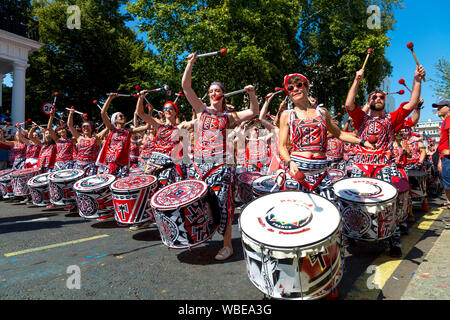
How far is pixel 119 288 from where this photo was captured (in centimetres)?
293

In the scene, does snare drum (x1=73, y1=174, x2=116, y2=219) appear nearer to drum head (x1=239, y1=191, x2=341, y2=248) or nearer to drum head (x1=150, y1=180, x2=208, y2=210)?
drum head (x1=150, y1=180, x2=208, y2=210)

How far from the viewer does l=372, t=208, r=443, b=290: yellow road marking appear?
310cm

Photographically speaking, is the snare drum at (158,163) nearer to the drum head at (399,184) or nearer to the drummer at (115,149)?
the drummer at (115,149)

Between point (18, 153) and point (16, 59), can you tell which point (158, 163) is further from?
point (16, 59)

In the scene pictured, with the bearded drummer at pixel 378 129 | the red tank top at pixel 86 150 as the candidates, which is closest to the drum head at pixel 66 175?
the red tank top at pixel 86 150

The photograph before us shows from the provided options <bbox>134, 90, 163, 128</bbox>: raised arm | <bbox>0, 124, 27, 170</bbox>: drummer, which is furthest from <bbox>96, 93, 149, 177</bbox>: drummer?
<bbox>0, 124, 27, 170</bbox>: drummer

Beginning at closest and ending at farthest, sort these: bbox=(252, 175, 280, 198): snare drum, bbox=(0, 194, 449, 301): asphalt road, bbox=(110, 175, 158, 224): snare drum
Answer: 1. bbox=(0, 194, 449, 301): asphalt road
2. bbox=(110, 175, 158, 224): snare drum
3. bbox=(252, 175, 280, 198): snare drum

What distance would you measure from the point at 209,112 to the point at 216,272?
6.14ft

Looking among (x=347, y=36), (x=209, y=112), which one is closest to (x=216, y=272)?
(x=209, y=112)

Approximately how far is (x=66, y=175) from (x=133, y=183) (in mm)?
2597

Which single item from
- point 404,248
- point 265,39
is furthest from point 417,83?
point 265,39

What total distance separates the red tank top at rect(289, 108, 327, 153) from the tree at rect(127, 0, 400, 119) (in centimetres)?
1231

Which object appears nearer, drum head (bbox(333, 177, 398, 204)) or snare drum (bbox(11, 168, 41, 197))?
drum head (bbox(333, 177, 398, 204))
